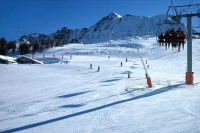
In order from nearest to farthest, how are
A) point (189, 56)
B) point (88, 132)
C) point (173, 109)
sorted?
point (88, 132) < point (173, 109) < point (189, 56)

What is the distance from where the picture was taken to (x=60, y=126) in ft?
27.4

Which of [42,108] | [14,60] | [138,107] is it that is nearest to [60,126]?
[42,108]

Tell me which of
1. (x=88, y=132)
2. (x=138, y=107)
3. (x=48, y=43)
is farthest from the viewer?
(x=48, y=43)

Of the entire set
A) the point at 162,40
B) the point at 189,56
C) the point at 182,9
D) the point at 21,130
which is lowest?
the point at 21,130

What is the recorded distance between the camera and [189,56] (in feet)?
55.4

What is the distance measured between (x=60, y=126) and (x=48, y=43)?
294ft

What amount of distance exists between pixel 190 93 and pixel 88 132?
26.3ft

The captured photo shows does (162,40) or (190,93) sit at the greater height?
(162,40)

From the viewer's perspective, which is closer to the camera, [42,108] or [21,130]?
[21,130]

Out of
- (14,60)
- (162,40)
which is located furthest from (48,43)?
(162,40)

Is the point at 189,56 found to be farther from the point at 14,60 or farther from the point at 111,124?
the point at 14,60

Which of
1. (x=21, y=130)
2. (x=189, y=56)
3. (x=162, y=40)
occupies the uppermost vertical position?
(x=162, y=40)

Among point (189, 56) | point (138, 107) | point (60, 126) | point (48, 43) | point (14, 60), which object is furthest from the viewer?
point (48, 43)

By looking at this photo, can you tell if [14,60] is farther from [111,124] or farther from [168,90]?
[111,124]
